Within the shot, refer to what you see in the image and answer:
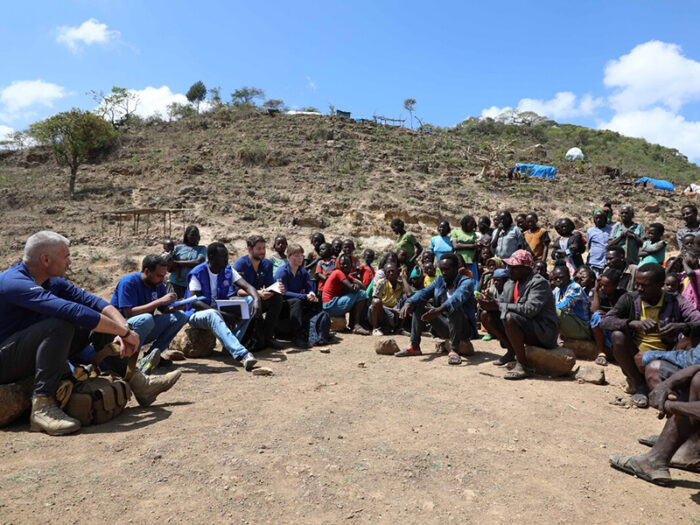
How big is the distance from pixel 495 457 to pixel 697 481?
1.23 m

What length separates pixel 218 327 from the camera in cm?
549

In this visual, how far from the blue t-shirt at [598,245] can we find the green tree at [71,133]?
1176 inches

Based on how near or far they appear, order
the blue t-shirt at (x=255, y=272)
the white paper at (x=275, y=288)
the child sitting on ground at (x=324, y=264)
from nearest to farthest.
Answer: the white paper at (x=275, y=288), the blue t-shirt at (x=255, y=272), the child sitting on ground at (x=324, y=264)

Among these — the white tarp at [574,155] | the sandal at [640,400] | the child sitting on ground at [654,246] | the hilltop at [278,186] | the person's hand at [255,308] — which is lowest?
the sandal at [640,400]

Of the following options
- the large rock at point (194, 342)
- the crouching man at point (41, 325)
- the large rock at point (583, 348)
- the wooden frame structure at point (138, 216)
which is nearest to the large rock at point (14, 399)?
the crouching man at point (41, 325)

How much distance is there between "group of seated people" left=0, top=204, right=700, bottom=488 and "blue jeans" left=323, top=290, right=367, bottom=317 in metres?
0.02

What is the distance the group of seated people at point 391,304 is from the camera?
333 cm

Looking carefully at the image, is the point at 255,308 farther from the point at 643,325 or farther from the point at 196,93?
the point at 196,93

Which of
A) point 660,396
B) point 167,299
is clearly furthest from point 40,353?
point 660,396

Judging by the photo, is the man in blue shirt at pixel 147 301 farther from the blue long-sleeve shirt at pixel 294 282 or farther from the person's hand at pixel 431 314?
the person's hand at pixel 431 314

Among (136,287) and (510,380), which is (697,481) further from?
(136,287)

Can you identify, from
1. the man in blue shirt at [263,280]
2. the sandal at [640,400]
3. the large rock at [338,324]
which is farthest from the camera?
the large rock at [338,324]

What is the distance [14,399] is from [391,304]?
528cm

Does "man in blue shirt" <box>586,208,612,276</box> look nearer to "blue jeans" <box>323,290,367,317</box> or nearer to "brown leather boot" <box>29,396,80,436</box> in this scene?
"blue jeans" <box>323,290,367,317</box>
